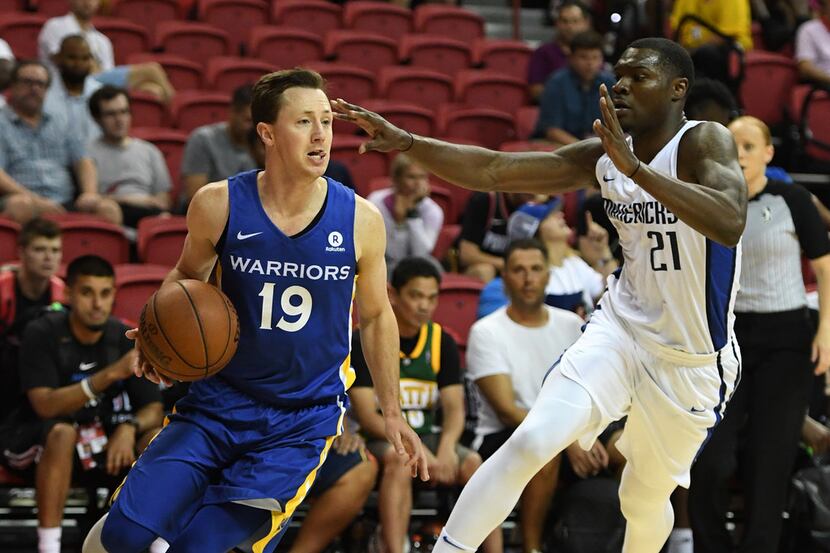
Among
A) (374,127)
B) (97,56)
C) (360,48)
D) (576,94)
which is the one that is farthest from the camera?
(360,48)

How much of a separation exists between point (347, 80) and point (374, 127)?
5771 millimetres

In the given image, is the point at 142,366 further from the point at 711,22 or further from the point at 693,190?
the point at 711,22

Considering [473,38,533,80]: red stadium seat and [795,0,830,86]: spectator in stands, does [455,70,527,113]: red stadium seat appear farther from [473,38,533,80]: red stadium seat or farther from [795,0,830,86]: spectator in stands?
[795,0,830,86]: spectator in stands

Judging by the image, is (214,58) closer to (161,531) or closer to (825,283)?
(825,283)

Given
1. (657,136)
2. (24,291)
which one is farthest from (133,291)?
(657,136)

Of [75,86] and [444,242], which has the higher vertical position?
[75,86]

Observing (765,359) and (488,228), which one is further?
(488,228)

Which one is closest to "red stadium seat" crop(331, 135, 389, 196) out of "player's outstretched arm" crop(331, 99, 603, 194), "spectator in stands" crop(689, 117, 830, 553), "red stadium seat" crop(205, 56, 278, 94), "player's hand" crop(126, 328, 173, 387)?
"red stadium seat" crop(205, 56, 278, 94)

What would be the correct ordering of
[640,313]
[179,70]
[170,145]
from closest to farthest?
[640,313] → [170,145] → [179,70]

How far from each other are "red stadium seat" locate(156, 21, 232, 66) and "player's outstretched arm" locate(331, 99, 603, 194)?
6242mm

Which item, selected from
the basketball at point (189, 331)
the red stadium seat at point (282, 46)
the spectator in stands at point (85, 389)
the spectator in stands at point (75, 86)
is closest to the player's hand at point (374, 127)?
the basketball at point (189, 331)

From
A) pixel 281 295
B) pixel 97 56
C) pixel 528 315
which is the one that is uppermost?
pixel 97 56

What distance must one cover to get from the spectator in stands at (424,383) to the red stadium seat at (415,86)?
394cm

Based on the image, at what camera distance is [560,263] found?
728 centimetres
